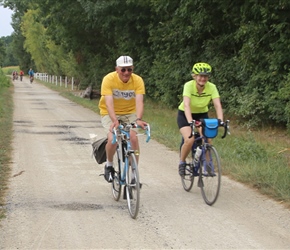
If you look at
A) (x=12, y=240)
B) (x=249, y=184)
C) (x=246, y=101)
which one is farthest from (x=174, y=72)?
(x=12, y=240)

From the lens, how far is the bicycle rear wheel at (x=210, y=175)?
6852mm

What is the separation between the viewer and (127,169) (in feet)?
21.5

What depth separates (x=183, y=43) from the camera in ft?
67.4

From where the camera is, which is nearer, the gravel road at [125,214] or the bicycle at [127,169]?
the gravel road at [125,214]

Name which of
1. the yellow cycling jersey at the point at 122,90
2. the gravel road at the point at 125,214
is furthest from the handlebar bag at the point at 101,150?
the yellow cycling jersey at the point at 122,90

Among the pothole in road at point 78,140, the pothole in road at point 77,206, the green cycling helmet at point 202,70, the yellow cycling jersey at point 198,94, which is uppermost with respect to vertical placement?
the green cycling helmet at point 202,70

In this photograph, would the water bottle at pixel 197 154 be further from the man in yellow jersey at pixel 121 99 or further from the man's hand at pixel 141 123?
the man's hand at pixel 141 123

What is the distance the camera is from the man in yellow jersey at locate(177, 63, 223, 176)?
279 inches

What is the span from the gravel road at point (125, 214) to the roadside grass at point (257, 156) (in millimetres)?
272

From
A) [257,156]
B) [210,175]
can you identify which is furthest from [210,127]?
[257,156]

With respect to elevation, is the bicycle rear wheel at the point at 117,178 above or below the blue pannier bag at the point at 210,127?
below

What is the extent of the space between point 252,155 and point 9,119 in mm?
10849

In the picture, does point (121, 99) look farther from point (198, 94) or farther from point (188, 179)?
point (188, 179)

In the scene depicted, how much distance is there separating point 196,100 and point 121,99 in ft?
3.67
